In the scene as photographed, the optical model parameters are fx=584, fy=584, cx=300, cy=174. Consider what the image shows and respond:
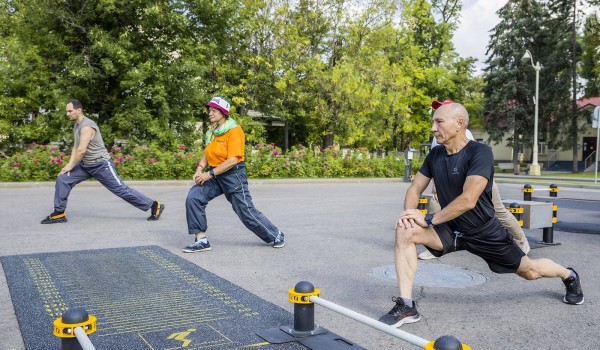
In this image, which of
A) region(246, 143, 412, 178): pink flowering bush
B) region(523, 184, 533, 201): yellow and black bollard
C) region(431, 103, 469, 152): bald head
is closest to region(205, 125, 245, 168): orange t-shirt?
region(431, 103, 469, 152): bald head

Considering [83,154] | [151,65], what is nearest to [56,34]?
[151,65]

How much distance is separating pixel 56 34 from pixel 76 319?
24.9 m

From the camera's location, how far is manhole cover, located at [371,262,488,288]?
225 inches

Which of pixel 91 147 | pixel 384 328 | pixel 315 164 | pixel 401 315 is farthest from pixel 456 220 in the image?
pixel 315 164

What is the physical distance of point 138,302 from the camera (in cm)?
487

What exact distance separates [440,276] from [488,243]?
1.74 meters

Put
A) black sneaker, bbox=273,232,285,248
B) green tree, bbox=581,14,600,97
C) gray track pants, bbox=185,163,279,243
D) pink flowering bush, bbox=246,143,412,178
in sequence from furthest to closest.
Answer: green tree, bbox=581,14,600,97 → pink flowering bush, bbox=246,143,412,178 → black sneaker, bbox=273,232,285,248 → gray track pants, bbox=185,163,279,243

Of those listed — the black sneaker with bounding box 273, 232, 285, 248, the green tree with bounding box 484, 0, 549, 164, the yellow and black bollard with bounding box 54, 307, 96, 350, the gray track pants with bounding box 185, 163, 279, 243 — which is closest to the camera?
the yellow and black bollard with bounding box 54, 307, 96, 350

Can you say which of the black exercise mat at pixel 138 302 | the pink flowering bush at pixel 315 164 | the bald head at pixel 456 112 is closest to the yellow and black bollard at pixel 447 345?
the black exercise mat at pixel 138 302

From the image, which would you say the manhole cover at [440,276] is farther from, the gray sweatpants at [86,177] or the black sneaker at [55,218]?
the black sneaker at [55,218]

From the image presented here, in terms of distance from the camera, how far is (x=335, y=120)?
32.7 meters

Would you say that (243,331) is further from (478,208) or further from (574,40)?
(574,40)

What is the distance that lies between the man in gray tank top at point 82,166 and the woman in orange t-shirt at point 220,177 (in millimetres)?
2964

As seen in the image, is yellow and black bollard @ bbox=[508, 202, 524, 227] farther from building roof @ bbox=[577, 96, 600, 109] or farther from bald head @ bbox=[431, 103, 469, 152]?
building roof @ bbox=[577, 96, 600, 109]
